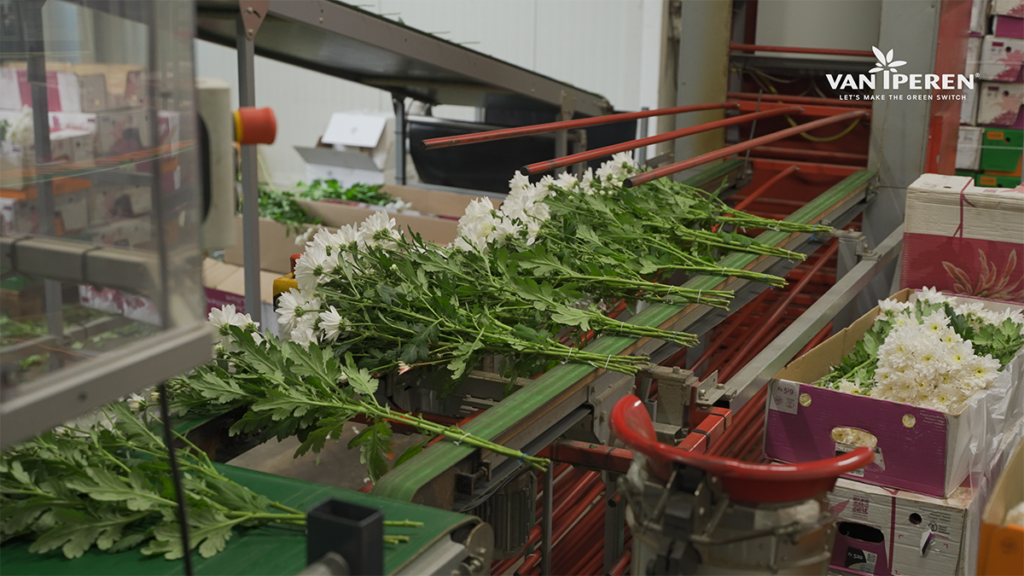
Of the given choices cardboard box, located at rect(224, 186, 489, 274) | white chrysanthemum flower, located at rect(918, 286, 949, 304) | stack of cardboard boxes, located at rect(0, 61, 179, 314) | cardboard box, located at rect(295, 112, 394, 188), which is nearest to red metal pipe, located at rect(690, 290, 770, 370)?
white chrysanthemum flower, located at rect(918, 286, 949, 304)

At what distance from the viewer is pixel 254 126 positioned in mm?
1131

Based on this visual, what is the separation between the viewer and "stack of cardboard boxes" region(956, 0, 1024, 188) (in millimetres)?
5168

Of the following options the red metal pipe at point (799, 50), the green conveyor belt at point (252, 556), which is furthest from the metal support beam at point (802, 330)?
the red metal pipe at point (799, 50)

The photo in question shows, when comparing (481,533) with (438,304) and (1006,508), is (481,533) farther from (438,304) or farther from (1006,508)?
(1006,508)

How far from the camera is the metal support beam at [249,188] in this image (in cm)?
317

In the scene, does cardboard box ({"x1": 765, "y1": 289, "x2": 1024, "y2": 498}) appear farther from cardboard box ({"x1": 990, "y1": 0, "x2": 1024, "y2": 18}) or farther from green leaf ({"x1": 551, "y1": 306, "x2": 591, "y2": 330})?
cardboard box ({"x1": 990, "y1": 0, "x2": 1024, "y2": 18})

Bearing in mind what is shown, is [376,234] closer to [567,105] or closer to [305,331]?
[305,331]

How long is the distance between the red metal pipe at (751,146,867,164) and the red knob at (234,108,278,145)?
3474 mm

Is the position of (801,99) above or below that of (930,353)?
above

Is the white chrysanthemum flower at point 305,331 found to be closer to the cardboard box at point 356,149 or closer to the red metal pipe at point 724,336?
the red metal pipe at point 724,336

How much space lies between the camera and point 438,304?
1.83 meters

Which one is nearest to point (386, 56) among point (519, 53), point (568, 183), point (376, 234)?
point (568, 183)

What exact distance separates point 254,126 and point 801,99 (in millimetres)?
3548

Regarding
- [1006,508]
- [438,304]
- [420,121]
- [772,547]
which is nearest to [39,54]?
[438,304]
